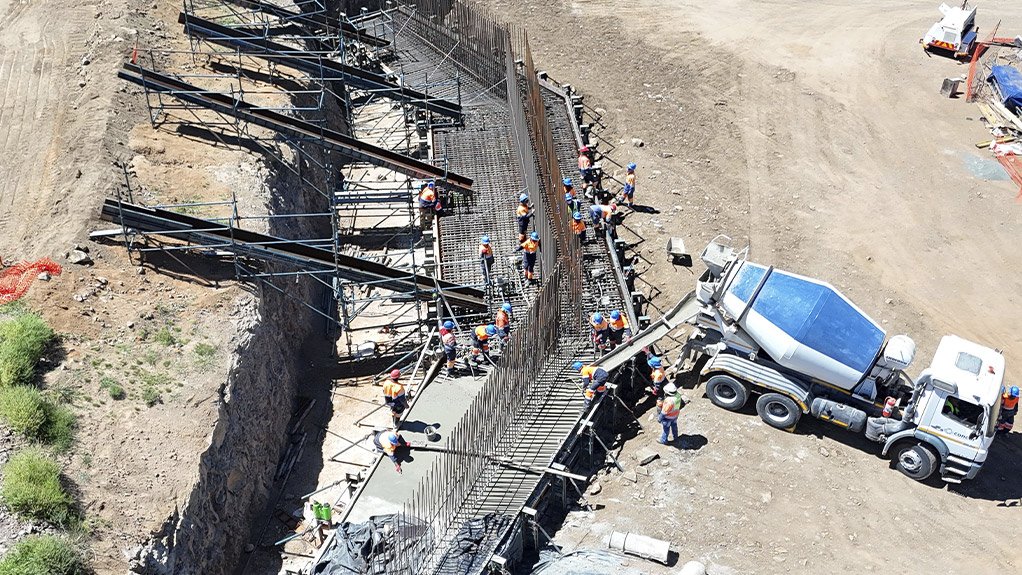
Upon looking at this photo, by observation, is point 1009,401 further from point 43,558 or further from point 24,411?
point 24,411

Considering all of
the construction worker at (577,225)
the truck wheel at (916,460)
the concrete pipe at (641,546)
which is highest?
the construction worker at (577,225)

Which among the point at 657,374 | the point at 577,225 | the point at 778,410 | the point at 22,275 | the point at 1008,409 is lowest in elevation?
the point at 1008,409

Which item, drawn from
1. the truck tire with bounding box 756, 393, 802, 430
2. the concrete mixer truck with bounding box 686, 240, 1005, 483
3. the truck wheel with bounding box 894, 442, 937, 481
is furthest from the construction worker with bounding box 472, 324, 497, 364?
the truck wheel with bounding box 894, 442, 937, 481

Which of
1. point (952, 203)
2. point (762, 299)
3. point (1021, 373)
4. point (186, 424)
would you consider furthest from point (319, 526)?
point (952, 203)

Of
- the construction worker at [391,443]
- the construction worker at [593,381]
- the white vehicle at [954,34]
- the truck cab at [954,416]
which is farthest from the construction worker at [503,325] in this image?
the white vehicle at [954,34]

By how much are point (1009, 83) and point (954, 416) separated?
15.0 metres

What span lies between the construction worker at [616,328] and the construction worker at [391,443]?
4414 millimetres

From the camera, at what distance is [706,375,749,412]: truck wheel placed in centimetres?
1672

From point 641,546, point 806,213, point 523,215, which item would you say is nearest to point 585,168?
point 523,215

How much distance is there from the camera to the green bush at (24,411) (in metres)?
13.9

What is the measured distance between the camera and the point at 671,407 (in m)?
15.9

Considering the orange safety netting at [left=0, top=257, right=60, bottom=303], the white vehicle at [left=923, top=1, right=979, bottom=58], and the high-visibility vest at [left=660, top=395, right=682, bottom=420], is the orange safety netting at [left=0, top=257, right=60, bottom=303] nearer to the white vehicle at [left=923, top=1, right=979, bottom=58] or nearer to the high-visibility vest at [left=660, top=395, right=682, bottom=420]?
the high-visibility vest at [left=660, top=395, right=682, bottom=420]

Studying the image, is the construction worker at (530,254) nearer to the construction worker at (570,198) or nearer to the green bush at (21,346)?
the construction worker at (570,198)

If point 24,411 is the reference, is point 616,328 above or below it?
below
